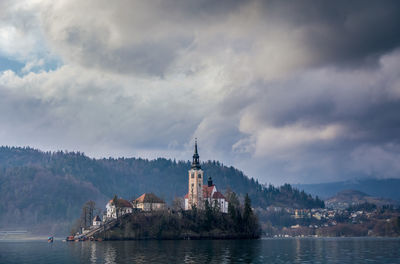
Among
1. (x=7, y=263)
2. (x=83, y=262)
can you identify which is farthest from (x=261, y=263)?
(x=7, y=263)

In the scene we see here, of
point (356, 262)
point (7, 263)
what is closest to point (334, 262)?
point (356, 262)

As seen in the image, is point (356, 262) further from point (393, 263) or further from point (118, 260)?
point (118, 260)

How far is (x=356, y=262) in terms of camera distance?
95.3m

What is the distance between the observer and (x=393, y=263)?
9262cm

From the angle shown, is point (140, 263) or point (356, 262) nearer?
point (140, 263)

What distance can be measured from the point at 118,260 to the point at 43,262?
16000 mm

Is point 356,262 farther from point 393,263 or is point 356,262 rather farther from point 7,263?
point 7,263

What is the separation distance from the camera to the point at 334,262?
95.5m

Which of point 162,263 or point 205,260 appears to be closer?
point 162,263

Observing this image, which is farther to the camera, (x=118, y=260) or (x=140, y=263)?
(x=118, y=260)

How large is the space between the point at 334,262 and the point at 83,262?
50.3 metres

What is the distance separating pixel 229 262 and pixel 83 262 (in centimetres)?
2928

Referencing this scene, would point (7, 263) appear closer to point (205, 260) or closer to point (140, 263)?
point (140, 263)

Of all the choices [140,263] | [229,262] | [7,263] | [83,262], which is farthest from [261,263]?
[7,263]
